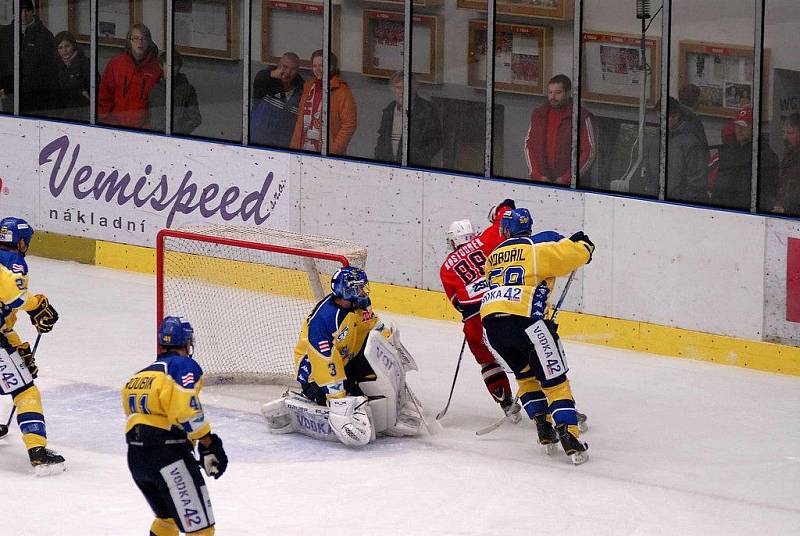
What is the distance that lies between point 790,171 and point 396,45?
295 centimetres

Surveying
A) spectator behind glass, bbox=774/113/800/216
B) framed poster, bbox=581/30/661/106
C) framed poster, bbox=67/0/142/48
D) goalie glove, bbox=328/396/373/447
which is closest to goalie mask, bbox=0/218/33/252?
goalie glove, bbox=328/396/373/447

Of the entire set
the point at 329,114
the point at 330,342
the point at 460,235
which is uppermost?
the point at 329,114

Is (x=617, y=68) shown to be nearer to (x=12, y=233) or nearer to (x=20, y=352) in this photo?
(x=12, y=233)

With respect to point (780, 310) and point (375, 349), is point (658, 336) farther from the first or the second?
point (375, 349)

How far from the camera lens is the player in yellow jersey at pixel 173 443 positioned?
624 cm

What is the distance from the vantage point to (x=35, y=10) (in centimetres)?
1313

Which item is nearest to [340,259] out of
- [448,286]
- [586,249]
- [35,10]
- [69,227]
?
[448,286]

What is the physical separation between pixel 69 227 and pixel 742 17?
216 inches

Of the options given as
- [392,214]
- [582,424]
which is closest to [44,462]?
[582,424]

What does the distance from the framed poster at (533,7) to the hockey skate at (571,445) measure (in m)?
3.53

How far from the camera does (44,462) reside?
7.96 m

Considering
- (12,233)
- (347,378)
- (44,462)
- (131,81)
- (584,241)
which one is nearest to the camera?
(44,462)

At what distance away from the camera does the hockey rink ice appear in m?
7.37

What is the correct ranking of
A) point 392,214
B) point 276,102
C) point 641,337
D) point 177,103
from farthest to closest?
point 177,103
point 276,102
point 392,214
point 641,337
